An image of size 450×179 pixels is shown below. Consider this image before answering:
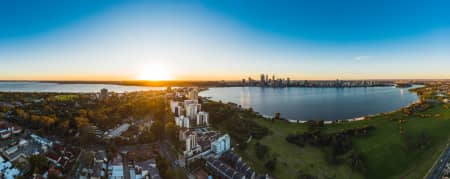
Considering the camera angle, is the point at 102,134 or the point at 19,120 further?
the point at 19,120

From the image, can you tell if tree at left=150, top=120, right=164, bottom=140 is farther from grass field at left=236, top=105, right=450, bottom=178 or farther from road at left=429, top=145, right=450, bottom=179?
road at left=429, top=145, right=450, bottom=179

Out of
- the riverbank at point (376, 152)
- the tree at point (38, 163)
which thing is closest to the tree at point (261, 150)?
the riverbank at point (376, 152)

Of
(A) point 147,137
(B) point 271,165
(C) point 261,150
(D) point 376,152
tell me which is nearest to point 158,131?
(A) point 147,137

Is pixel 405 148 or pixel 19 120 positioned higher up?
pixel 19 120

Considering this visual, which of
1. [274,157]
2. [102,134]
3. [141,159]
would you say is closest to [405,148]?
[274,157]

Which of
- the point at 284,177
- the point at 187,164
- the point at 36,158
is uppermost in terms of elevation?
the point at 36,158

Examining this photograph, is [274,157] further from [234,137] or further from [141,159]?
[141,159]

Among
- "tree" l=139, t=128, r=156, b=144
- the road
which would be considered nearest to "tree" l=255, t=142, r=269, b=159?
"tree" l=139, t=128, r=156, b=144

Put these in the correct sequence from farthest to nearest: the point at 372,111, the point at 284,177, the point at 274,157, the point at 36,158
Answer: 1. the point at 372,111
2. the point at 274,157
3. the point at 284,177
4. the point at 36,158
